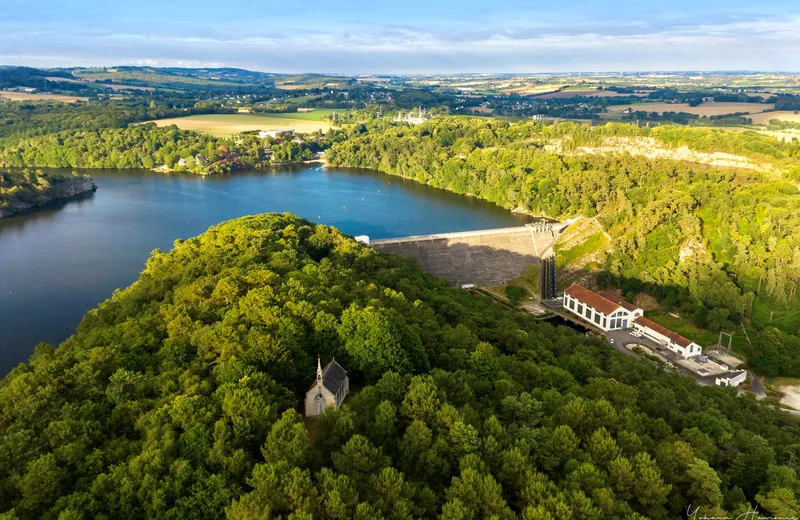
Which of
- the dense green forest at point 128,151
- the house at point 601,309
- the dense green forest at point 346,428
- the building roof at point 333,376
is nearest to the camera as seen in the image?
the dense green forest at point 346,428

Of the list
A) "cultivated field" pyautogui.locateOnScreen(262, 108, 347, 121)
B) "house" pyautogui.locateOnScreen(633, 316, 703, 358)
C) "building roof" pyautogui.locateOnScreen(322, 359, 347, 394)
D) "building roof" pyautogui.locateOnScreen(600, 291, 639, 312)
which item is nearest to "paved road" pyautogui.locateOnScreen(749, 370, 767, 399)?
"house" pyautogui.locateOnScreen(633, 316, 703, 358)

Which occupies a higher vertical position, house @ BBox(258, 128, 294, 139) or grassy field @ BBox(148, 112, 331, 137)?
grassy field @ BBox(148, 112, 331, 137)

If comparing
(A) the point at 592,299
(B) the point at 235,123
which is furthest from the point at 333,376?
(B) the point at 235,123

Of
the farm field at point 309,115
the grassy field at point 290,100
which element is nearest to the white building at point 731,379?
the farm field at point 309,115

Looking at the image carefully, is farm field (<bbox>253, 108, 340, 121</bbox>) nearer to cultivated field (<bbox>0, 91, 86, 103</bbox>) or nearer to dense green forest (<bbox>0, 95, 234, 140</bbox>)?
dense green forest (<bbox>0, 95, 234, 140</bbox>)

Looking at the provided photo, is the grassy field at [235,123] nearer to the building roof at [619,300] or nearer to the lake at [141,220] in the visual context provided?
the lake at [141,220]

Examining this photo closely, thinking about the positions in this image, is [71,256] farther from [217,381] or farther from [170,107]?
[170,107]
